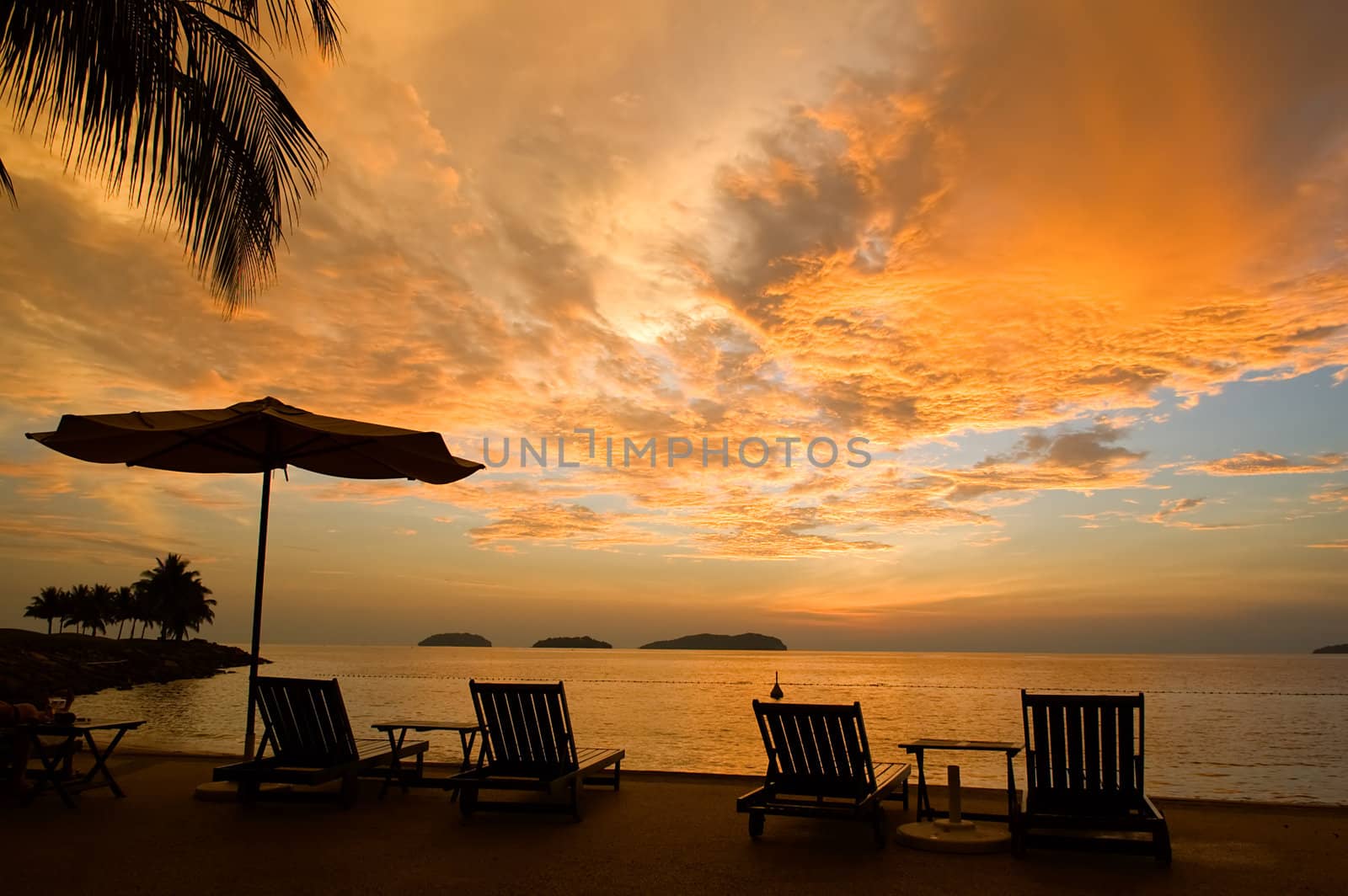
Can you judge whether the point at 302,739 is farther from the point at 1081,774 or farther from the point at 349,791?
the point at 1081,774

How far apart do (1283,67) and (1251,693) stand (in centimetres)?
7370

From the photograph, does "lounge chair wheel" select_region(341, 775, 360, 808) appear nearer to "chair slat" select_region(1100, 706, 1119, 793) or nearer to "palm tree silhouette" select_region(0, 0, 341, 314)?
"palm tree silhouette" select_region(0, 0, 341, 314)

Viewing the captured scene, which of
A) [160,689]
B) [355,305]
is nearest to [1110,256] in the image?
[355,305]

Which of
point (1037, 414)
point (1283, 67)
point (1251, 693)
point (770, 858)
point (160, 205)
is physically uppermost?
point (1283, 67)

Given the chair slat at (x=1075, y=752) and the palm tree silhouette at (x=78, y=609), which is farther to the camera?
the palm tree silhouette at (x=78, y=609)

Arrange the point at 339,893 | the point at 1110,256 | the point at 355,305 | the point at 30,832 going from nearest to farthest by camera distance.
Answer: the point at 339,893, the point at 30,832, the point at 1110,256, the point at 355,305

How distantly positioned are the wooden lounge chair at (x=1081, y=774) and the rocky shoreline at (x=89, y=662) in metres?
39.9

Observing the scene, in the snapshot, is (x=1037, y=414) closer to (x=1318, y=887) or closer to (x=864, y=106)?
(x=864, y=106)

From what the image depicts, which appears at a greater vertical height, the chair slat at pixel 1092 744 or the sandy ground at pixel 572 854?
the chair slat at pixel 1092 744

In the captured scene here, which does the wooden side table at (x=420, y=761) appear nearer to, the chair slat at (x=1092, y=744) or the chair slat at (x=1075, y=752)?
the chair slat at (x=1075, y=752)

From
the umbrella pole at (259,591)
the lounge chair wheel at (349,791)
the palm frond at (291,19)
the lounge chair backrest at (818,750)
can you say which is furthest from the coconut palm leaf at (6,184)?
the lounge chair backrest at (818,750)

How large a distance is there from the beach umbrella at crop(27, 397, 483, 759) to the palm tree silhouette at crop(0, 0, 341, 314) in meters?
1.22

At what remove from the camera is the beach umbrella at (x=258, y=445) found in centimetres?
697

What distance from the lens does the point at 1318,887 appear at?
4.89 metres
